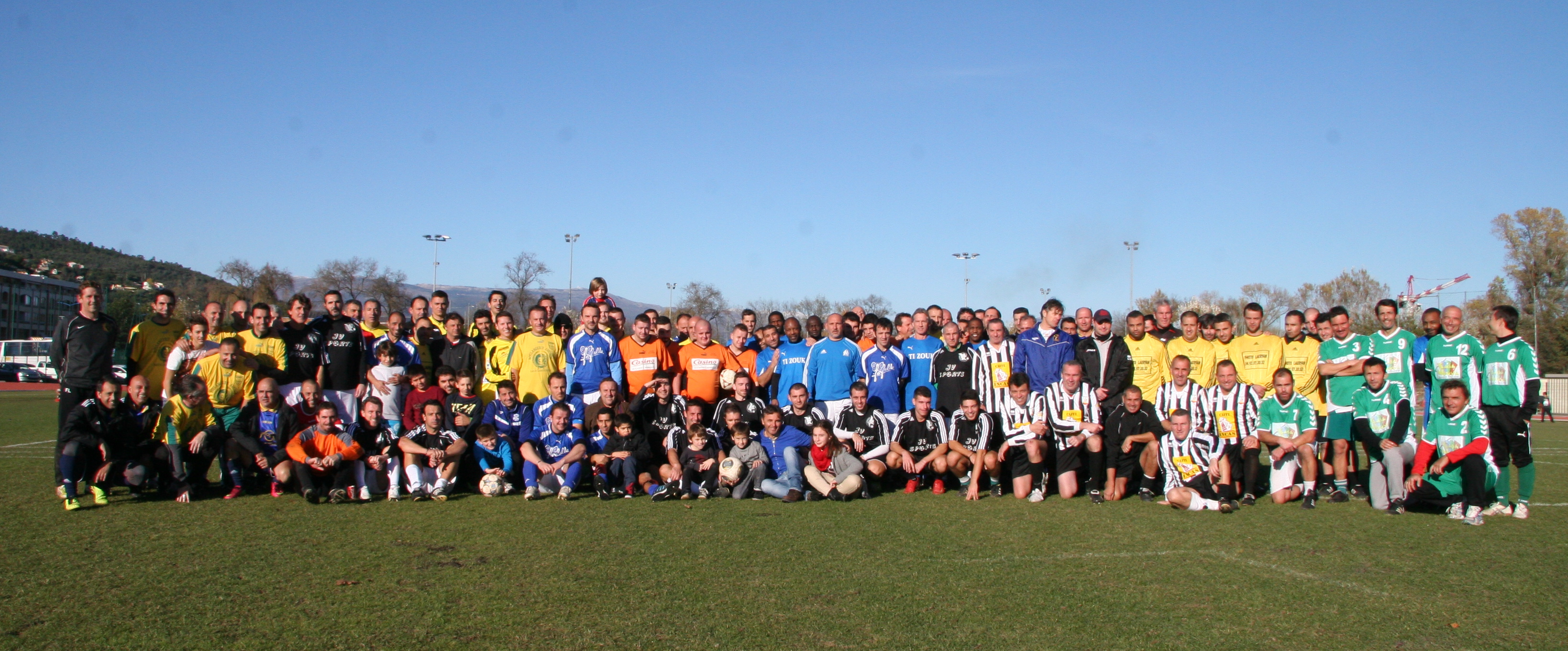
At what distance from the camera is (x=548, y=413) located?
7980mm

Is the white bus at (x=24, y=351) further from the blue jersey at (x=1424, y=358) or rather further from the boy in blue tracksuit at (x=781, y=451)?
the blue jersey at (x=1424, y=358)

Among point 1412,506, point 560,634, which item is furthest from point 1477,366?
point 560,634

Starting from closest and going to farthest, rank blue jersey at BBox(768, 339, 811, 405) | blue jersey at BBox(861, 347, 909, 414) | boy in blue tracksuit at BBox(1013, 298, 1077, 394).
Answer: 1. boy in blue tracksuit at BBox(1013, 298, 1077, 394)
2. blue jersey at BBox(861, 347, 909, 414)
3. blue jersey at BBox(768, 339, 811, 405)

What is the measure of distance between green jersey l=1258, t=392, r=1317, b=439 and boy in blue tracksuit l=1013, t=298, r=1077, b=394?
1658 mm

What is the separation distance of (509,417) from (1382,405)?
7.53 meters

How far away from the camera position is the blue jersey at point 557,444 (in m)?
7.73

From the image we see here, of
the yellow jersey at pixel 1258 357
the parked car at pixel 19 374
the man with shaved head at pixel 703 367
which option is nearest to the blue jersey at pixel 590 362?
the man with shaved head at pixel 703 367

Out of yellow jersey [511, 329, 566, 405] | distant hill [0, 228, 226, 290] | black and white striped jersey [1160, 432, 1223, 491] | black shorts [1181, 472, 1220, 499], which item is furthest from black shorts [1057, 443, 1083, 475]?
distant hill [0, 228, 226, 290]

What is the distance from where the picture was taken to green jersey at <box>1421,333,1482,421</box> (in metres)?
7.02

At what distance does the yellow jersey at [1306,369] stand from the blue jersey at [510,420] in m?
6.83

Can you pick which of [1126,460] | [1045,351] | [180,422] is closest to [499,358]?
[180,422]

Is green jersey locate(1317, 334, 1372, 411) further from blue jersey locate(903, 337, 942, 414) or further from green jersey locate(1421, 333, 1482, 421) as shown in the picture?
blue jersey locate(903, 337, 942, 414)

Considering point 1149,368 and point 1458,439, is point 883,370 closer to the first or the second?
point 1149,368

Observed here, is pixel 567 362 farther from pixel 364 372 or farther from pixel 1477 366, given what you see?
pixel 1477 366
